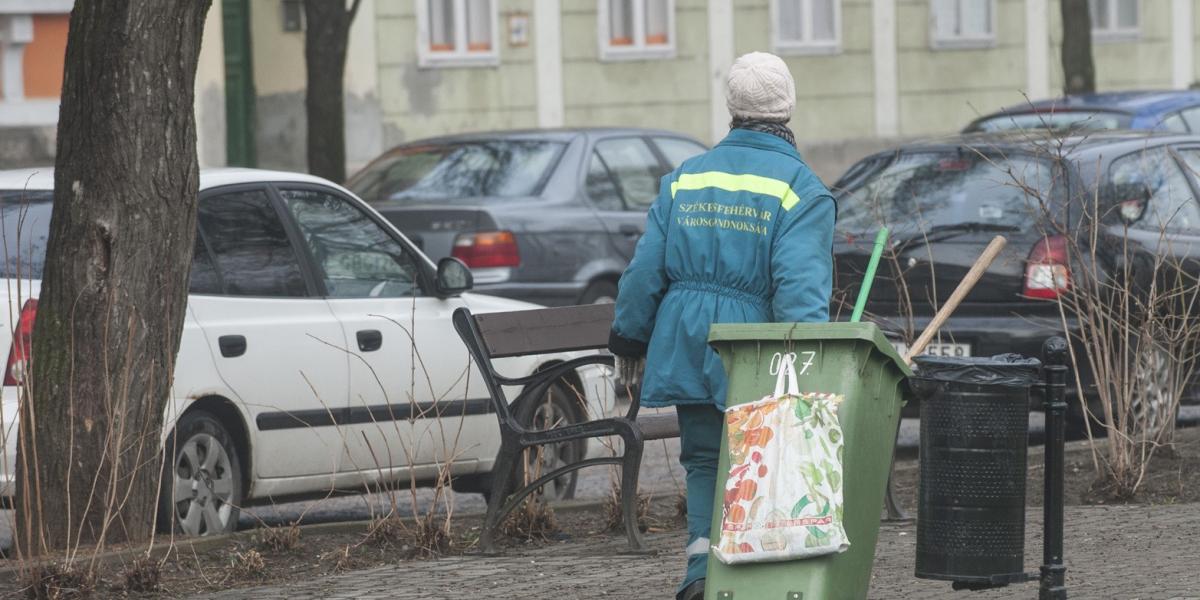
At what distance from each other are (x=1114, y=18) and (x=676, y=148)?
55.9ft

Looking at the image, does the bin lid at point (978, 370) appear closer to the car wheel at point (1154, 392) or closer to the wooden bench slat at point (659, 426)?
the wooden bench slat at point (659, 426)

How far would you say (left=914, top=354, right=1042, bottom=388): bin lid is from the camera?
5.93 metres

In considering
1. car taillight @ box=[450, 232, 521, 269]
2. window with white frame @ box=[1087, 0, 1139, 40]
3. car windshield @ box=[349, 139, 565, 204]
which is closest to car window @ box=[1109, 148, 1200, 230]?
car taillight @ box=[450, 232, 521, 269]

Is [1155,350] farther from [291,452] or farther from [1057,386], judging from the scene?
[291,452]

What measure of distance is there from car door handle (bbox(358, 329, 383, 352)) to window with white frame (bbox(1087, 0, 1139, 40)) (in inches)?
917

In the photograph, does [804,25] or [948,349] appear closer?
[948,349]

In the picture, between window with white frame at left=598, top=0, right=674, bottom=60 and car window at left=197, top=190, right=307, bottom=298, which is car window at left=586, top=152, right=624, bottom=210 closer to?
car window at left=197, top=190, right=307, bottom=298

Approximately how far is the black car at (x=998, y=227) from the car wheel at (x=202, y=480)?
283cm

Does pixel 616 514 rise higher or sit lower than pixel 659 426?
lower

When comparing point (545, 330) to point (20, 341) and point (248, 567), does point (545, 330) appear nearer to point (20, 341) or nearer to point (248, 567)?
point (248, 567)

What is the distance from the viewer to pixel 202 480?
7.99 m

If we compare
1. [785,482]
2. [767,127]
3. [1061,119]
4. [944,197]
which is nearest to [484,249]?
[944,197]

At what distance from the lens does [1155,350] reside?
8766 mm

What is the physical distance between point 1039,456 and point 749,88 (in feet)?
15.0
